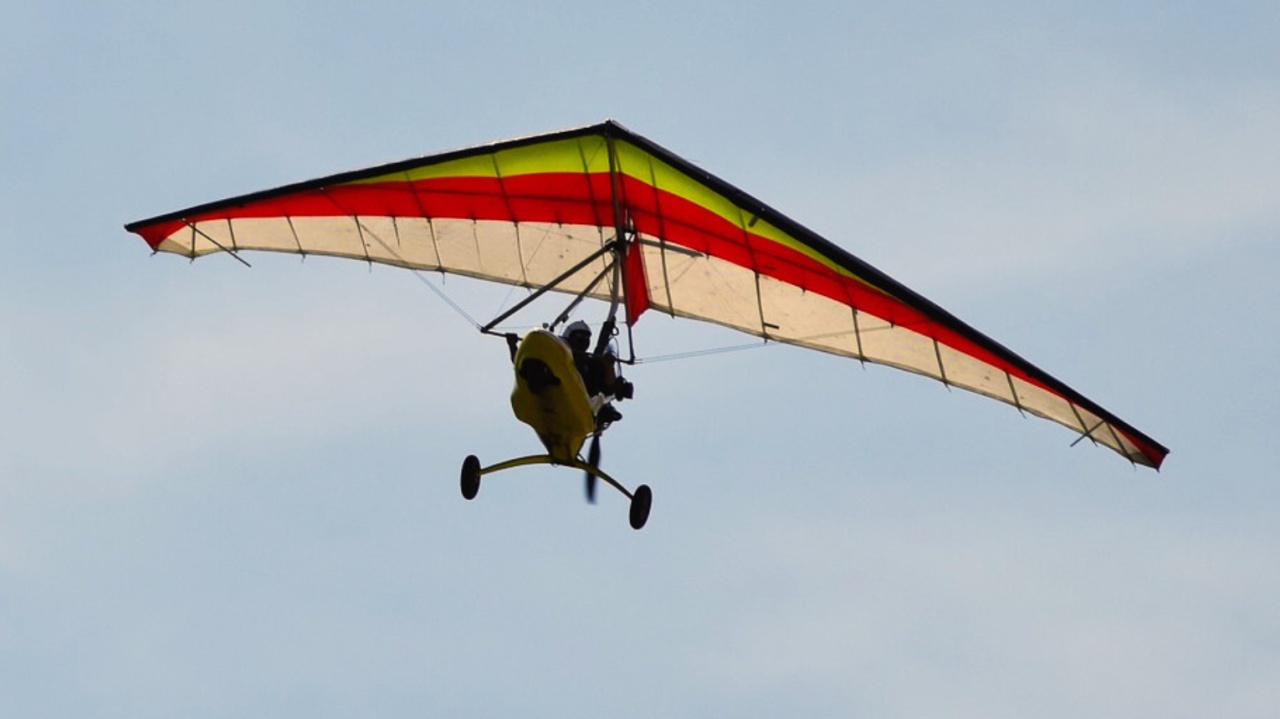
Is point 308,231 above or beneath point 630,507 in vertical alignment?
above

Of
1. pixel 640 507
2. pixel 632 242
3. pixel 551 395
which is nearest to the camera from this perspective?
pixel 551 395

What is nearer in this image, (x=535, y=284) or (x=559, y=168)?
(x=559, y=168)

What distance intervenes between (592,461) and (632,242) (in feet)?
9.65

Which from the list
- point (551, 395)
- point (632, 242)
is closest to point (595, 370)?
point (551, 395)

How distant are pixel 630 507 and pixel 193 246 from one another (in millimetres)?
7539

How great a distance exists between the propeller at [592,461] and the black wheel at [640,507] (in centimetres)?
52

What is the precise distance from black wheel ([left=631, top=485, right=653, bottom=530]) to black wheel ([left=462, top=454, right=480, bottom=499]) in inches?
66.5

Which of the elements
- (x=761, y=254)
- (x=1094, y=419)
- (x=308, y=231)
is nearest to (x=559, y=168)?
(x=761, y=254)

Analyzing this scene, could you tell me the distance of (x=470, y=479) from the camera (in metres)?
24.9

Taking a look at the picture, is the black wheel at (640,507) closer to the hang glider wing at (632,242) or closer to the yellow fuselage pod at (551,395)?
the yellow fuselage pod at (551,395)

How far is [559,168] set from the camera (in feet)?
86.5

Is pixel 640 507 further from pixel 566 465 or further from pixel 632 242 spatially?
pixel 632 242

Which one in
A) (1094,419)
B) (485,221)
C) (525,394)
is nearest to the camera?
(525,394)

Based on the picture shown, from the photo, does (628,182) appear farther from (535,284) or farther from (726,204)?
(535,284)
